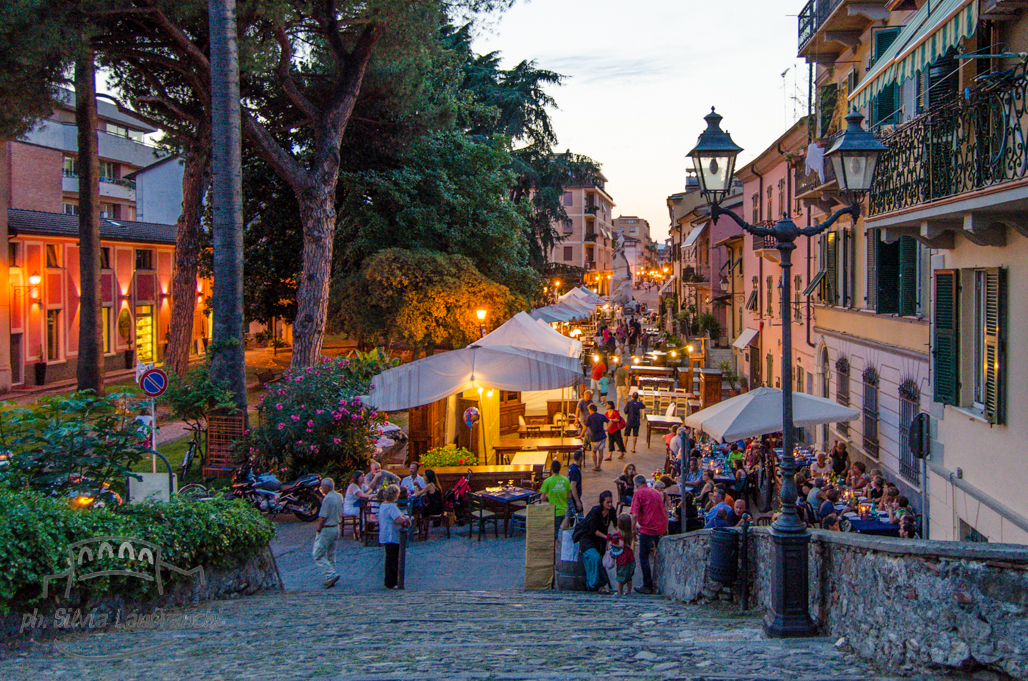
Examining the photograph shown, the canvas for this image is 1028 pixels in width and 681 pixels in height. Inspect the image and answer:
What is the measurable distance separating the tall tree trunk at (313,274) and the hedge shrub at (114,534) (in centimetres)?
1309

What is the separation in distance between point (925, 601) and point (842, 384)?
13549 mm

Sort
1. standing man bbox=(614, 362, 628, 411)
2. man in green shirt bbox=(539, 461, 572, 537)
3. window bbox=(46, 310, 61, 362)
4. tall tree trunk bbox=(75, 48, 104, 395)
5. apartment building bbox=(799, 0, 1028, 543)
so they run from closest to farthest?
1. apartment building bbox=(799, 0, 1028, 543)
2. man in green shirt bbox=(539, 461, 572, 537)
3. tall tree trunk bbox=(75, 48, 104, 395)
4. standing man bbox=(614, 362, 628, 411)
5. window bbox=(46, 310, 61, 362)

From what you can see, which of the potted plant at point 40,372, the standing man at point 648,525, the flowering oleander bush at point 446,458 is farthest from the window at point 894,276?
the potted plant at point 40,372

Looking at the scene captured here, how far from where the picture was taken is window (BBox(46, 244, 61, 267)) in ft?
102

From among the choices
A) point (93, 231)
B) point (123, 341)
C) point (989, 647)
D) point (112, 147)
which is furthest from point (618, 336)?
point (989, 647)

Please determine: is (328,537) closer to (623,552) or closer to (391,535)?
(391,535)

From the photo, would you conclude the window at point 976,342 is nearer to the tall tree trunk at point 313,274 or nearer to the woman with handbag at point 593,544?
the woman with handbag at point 593,544

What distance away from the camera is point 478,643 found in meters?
6.42

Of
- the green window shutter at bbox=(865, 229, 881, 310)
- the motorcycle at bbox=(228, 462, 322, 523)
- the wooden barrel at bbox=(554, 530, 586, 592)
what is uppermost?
the green window shutter at bbox=(865, 229, 881, 310)

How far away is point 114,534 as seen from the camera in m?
6.93

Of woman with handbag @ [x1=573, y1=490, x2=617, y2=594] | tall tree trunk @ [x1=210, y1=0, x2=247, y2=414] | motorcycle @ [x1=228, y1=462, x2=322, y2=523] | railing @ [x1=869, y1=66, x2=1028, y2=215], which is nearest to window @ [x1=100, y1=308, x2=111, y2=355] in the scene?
tall tree trunk @ [x1=210, y1=0, x2=247, y2=414]

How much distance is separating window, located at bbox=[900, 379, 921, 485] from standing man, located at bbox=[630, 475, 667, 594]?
4570mm

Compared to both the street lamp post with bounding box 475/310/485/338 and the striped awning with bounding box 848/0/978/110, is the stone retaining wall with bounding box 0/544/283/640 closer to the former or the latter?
the striped awning with bounding box 848/0/978/110

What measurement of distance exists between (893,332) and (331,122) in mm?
14592
